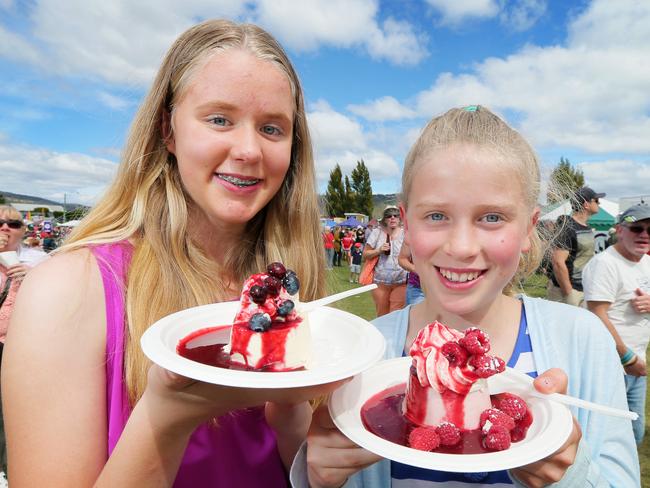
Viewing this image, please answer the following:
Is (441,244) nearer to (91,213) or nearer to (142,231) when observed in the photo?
(142,231)

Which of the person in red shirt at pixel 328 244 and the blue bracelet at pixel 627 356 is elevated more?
the person in red shirt at pixel 328 244

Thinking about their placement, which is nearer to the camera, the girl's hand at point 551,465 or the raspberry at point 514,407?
the girl's hand at point 551,465

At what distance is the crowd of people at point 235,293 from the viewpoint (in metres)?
1.63

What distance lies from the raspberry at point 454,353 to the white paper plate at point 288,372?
1.01 feet

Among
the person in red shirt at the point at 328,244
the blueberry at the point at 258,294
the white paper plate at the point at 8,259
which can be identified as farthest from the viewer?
the white paper plate at the point at 8,259

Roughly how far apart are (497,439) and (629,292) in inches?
197

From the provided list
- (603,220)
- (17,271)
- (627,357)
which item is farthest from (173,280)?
(603,220)

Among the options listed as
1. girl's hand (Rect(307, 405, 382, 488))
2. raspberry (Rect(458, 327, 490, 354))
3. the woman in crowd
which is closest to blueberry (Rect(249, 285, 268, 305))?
girl's hand (Rect(307, 405, 382, 488))

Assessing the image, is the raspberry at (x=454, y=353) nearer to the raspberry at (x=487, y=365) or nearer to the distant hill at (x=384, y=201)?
the raspberry at (x=487, y=365)

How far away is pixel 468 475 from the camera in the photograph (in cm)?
197

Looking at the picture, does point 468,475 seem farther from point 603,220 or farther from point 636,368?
point 603,220

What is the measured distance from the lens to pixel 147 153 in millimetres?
2307

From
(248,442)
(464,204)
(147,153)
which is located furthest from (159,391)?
(464,204)

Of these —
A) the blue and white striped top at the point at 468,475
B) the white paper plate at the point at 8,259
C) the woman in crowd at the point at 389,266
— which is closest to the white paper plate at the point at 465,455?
the blue and white striped top at the point at 468,475
